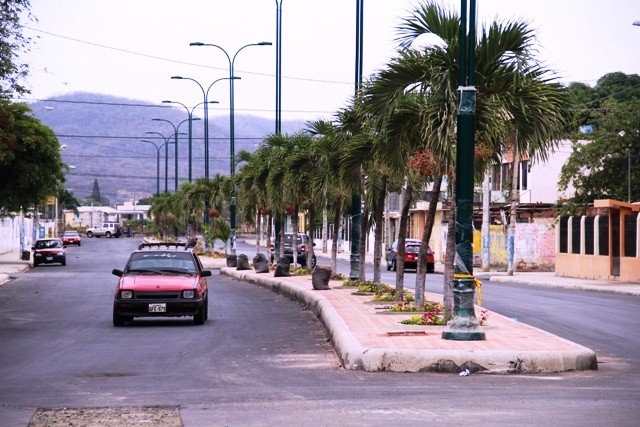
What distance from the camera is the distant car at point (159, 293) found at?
76.4 feet

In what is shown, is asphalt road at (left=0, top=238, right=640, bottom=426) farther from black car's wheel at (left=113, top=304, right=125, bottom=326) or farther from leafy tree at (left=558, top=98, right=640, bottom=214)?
leafy tree at (left=558, top=98, right=640, bottom=214)

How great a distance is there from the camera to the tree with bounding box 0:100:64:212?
159 ft

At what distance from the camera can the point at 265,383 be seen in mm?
13906

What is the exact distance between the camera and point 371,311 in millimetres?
22906

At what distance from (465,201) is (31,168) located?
34.8 m

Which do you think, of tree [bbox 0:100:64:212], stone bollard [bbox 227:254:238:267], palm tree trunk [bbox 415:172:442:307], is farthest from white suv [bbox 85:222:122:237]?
palm tree trunk [bbox 415:172:442:307]

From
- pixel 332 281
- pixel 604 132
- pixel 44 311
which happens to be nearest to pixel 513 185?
pixel 604 132

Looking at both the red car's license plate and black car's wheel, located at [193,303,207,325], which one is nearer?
the red car's license plate

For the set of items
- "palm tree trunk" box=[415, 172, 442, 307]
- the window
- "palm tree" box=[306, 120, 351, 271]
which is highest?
the window

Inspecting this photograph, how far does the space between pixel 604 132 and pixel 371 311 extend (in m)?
33.9

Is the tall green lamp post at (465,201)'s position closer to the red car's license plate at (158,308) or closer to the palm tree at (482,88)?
the palm tree at (482,88)

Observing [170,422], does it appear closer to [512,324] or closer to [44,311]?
[512,324]

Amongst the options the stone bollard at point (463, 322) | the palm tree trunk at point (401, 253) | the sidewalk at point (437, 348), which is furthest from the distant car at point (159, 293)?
the stone bollard at point (463, 322)

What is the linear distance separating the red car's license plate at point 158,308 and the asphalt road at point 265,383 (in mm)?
351
